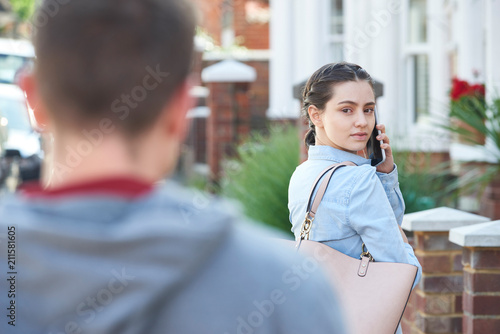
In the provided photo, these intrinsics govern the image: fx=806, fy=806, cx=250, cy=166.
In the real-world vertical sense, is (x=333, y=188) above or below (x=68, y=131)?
below

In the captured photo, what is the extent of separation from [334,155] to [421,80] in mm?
8467

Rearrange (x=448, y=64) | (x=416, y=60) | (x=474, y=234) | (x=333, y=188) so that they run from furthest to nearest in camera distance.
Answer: (x=416, y=60) → (x=448, y=64) → (x=474, y=234) → (x=333, y=188)

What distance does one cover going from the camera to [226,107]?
1038 cm

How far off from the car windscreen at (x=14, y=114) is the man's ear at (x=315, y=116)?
1281 cm

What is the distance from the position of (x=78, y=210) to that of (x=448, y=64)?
924 centimetres

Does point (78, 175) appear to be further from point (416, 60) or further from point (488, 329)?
point (416, 60)

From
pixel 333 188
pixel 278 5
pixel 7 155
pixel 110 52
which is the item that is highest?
pixel 278 5

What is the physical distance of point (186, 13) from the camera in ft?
3.40

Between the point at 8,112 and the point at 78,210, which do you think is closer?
the point at 78,210

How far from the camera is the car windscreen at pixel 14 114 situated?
15020mm

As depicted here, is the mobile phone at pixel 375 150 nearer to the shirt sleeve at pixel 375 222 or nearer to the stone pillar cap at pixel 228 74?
the shirt sleeve at pixel 375 222

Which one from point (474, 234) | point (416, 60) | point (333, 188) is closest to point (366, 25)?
point (416, 60)

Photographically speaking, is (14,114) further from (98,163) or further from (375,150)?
(98,163)

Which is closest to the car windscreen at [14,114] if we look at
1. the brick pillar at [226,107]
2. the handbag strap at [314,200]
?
the brick pillar at [226,107]
